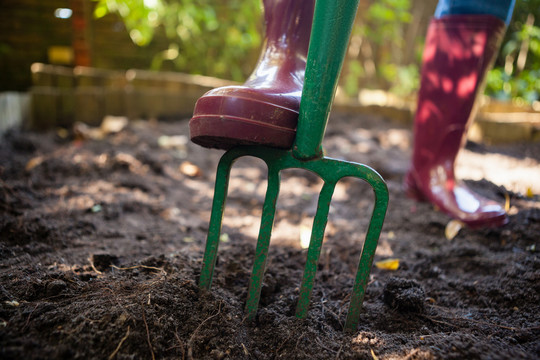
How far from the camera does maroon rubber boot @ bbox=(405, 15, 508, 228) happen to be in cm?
160

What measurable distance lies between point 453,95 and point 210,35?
373 cm

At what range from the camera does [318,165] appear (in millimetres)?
958

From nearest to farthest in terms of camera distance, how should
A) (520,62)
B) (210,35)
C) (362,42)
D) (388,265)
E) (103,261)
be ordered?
(103,261) → (388,265) → (520,62) → (210,35) → (362,42)

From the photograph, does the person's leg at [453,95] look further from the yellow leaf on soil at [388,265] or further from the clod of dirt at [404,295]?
the clod of dirt at [404,295]

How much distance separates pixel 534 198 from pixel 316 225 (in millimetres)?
1493

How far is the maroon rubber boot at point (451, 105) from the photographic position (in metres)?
1.60

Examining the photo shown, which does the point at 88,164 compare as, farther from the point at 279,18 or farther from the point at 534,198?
the point at 534,198

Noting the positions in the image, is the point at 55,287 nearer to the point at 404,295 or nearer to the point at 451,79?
the point at 404,295

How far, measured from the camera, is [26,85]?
15.2 feet

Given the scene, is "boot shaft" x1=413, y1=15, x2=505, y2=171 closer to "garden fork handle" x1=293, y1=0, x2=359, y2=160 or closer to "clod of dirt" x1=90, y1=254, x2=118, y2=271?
"garden fork handle" x1=293, y1=0, x2=359, y2=160

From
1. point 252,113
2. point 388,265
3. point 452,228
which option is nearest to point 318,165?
point 252,113

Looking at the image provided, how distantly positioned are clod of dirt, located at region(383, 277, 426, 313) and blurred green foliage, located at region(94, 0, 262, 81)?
366cm

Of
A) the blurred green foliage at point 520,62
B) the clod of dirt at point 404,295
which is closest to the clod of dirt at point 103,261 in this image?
the clod of dirt at point 404,295

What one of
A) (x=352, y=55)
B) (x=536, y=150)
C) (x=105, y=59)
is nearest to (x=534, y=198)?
(x=536, y=150)
